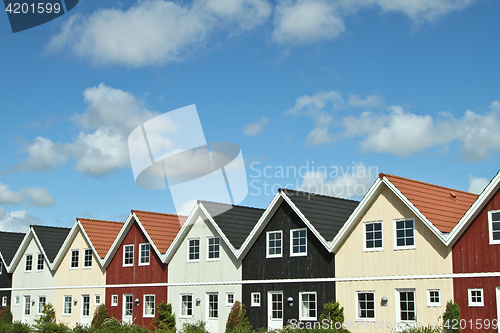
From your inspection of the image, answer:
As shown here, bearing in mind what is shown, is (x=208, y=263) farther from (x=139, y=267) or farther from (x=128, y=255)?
(x=128, y=255)

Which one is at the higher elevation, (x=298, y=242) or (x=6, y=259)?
(x=298, y=242)

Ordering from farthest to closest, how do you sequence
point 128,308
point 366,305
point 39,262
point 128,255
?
point 39,262, point 128,255, point 128,308, point 366,305

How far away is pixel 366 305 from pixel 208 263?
995 centimetres

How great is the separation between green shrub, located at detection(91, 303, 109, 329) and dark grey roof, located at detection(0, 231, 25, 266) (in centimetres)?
1276

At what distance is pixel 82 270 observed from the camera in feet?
126

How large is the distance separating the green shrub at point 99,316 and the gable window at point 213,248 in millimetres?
8815

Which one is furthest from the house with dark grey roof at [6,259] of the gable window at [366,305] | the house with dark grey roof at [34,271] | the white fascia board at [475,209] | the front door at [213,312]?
the white fascia board at [475,209]

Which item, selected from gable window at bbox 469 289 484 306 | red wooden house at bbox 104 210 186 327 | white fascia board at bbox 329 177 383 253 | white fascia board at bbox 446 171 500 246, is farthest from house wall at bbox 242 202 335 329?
red wooden house at bbox 104 210 186 327

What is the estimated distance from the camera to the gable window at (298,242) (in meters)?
27.1

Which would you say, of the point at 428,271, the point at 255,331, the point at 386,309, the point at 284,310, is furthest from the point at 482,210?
the point at 255,331

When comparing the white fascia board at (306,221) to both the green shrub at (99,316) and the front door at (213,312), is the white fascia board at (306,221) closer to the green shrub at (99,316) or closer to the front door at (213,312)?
the front door at (213,312)

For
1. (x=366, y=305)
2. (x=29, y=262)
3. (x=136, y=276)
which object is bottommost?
(x=366, y=305)

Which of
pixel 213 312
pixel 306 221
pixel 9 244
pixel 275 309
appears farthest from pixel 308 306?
pixel 9 244

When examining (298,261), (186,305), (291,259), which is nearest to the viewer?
(298,261)
